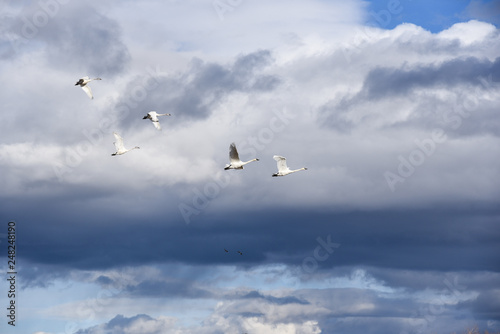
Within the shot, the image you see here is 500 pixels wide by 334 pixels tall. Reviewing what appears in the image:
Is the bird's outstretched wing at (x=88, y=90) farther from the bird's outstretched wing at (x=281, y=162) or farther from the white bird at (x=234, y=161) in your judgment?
the bird's outstretched wing at (x=281, y=162)

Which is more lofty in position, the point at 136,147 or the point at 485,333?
the point at 136,147

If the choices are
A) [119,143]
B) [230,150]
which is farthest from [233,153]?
[119,143]

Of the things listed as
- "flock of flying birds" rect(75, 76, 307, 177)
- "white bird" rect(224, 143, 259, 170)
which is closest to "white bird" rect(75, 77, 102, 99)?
"flock of flying birds" rect(75, 76, 307, 177)

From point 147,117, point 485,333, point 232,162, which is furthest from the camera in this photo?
point 147,117

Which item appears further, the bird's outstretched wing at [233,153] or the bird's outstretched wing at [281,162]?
the bird's outstretched wing at [281,162]

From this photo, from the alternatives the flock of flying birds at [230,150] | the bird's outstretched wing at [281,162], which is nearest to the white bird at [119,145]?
the flock of flying birds at [230,150]

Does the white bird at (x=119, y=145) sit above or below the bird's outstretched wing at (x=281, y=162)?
above

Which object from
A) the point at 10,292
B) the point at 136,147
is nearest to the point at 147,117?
the point at 136,147

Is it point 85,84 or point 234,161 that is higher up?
point 85,84

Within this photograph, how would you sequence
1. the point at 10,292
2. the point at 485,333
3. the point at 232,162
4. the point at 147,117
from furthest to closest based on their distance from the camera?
1. the point at 147,117
2. the point at 232,162
3. the point at 10,292
4. the point at 485,333

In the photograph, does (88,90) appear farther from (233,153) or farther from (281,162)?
(281,162)

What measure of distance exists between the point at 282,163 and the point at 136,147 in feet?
105

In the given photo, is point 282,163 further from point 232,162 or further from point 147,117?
point 147,117

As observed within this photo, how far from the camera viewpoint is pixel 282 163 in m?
131
